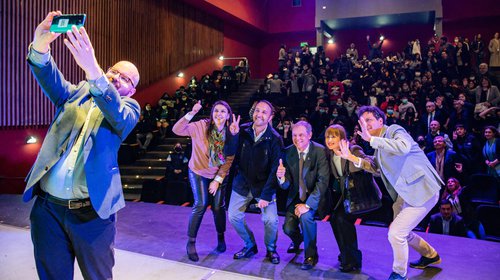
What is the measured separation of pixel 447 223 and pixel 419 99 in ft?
16.7

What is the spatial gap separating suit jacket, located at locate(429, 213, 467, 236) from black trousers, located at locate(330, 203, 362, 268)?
1.78m

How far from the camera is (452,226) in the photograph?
4645 mm

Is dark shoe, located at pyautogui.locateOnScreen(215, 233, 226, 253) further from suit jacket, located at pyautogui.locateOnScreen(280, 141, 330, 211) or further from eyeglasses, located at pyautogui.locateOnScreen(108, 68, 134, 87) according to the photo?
eyeglasses, located at pyautogui.locateOnScreen(108, 68, 134, 87)

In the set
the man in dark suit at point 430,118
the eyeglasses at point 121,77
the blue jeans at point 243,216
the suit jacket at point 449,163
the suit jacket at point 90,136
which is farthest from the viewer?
the man in dark suit at point 430,118

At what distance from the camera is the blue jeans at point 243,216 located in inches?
143

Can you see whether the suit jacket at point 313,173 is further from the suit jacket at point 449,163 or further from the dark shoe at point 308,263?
the suit jacket at point 449,163

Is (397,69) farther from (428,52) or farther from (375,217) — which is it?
(375,217)

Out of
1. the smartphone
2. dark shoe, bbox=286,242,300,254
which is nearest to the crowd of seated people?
dark shoe, bbox=286,242,300,254

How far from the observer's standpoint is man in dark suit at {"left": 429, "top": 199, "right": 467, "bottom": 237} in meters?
4.62

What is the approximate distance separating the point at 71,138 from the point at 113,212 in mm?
387

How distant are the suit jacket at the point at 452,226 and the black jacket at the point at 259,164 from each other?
234cm

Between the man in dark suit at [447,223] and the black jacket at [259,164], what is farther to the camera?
the man in dark suit at [447,223]

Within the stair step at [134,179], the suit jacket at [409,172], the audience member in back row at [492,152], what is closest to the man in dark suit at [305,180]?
the suit jacket at [409,172]

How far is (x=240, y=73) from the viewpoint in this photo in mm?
15094
